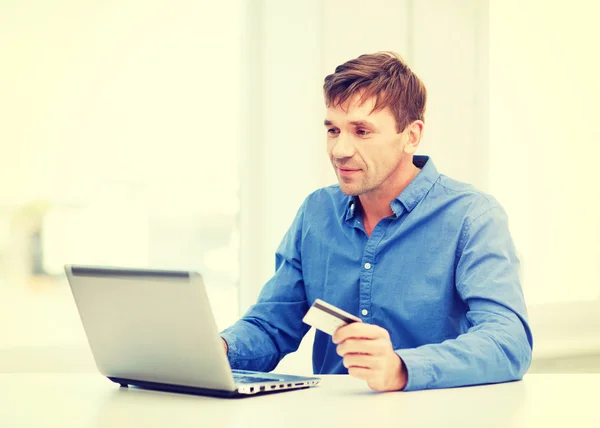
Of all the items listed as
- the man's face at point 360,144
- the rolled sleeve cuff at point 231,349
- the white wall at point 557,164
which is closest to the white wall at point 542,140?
the white wall at point 557,164

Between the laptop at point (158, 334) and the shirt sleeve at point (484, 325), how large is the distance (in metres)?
0.23

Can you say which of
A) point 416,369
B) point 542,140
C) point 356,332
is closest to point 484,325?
point 416,369

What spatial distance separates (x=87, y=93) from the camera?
2729 mm

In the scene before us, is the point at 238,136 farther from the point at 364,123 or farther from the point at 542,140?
the point at 542,140

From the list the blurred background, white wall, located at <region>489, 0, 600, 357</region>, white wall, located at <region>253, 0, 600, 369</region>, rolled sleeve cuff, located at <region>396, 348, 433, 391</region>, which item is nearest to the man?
rolled sleeve cuff, located at <region>396, 348, 433, 391</region>

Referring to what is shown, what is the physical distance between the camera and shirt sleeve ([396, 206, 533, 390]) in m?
1.56

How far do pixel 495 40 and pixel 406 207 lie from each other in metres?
1.62

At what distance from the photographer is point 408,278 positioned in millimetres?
2006

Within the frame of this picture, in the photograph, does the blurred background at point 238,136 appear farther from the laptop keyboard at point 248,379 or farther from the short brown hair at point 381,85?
the laptop keyboard at point 248,379

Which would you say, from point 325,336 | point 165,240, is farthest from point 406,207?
point 165,240

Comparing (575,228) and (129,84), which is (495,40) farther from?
(129,84)

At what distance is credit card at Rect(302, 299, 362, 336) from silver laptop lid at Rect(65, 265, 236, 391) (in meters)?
0.16

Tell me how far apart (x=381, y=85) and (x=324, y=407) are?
94cm

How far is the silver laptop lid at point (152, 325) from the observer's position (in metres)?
1.38
